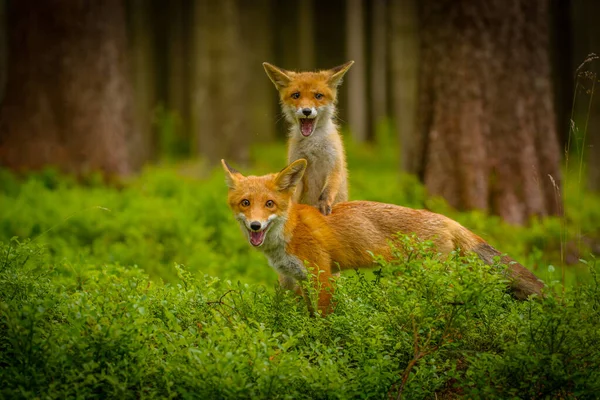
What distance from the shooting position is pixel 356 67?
29.9 m

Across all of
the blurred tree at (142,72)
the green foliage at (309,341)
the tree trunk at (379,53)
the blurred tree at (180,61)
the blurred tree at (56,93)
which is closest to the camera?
the green foliage at (309,341)

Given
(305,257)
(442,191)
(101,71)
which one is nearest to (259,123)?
(101,71)

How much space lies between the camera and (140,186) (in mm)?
13156

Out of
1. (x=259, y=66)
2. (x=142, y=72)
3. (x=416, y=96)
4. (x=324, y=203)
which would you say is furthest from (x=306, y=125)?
(x=259, y=66)

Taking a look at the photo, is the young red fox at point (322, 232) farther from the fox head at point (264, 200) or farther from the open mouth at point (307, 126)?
the open mouth at point (307, 126)

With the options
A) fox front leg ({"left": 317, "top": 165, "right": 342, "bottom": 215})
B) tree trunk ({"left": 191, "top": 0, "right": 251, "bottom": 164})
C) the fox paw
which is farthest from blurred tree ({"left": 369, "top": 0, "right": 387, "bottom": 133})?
the fox paw

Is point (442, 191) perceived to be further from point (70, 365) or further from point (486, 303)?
point (70, 365)

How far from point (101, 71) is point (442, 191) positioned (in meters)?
7.26

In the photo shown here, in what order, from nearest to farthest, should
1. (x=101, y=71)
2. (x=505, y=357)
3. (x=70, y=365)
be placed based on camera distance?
(x=70, y=365)
(x=505, y=357)
(x=101, y=71)

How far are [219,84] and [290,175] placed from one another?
11.4 metres

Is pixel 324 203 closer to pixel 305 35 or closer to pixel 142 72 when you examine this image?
pixel 142 72

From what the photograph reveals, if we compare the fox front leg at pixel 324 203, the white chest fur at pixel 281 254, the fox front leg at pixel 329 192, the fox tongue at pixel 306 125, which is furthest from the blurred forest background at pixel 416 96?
the white chest fur at pixel 281 254

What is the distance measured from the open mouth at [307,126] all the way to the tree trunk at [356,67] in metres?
22.5

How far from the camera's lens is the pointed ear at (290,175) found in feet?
19.3
